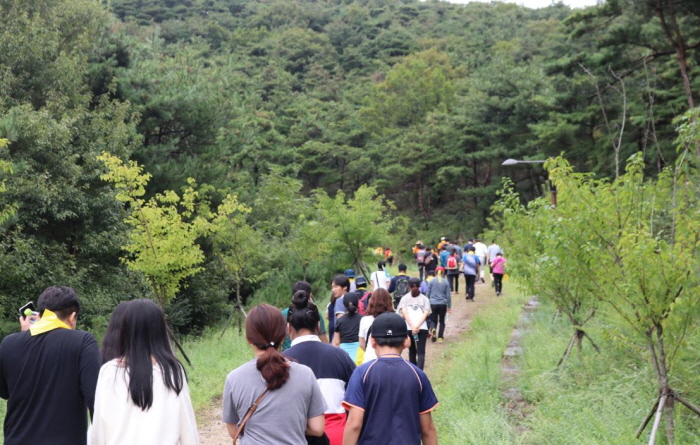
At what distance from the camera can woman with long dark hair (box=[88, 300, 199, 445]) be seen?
3230 millimetres

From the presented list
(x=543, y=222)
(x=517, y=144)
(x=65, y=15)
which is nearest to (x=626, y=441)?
(x=543, y=222)

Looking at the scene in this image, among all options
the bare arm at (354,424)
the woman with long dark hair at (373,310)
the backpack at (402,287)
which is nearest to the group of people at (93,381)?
the bare arm at (354,424)

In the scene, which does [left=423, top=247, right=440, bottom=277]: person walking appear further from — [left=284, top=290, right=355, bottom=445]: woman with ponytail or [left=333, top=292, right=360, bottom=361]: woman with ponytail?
[left=284, top=290, right=355, bottom=445]: woman with ponytail

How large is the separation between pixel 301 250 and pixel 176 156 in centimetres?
584

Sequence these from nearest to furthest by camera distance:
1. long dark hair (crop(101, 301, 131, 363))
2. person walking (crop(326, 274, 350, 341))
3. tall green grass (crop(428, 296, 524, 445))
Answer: long dark hair (crop(101, 301, 131, 363)) < tall green grass (crop(428, 296, 524, 445)) < person walking (crop(326, 274, 350, 341))

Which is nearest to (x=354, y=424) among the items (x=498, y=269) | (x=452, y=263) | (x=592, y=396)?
(x=592, y=396)

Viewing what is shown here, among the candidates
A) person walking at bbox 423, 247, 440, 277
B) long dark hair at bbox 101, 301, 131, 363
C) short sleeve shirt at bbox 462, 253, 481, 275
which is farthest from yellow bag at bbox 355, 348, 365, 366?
short sleeve shirt at bbox 462, 253, 481, 275

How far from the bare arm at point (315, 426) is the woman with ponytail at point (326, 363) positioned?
69cm

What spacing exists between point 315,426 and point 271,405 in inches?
12.5

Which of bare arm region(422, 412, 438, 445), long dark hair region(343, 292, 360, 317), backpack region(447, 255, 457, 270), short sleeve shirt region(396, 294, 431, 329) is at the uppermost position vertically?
bare arm region(422, 412, 438, 445)

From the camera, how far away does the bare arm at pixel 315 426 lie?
3.84 m

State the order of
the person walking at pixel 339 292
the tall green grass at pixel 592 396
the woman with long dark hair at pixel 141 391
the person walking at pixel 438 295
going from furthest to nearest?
the person walking at pixel 438 295 < the person walking at pixel 339 292 < the tall green grass at pixel 592 396 < the woman with long dark hair at pixel 141 391

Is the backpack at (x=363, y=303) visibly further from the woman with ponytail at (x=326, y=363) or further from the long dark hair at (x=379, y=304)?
the woman with ponytail at (x=326, y=363)

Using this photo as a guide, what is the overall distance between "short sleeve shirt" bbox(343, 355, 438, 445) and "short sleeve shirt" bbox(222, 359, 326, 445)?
0.39 metres
